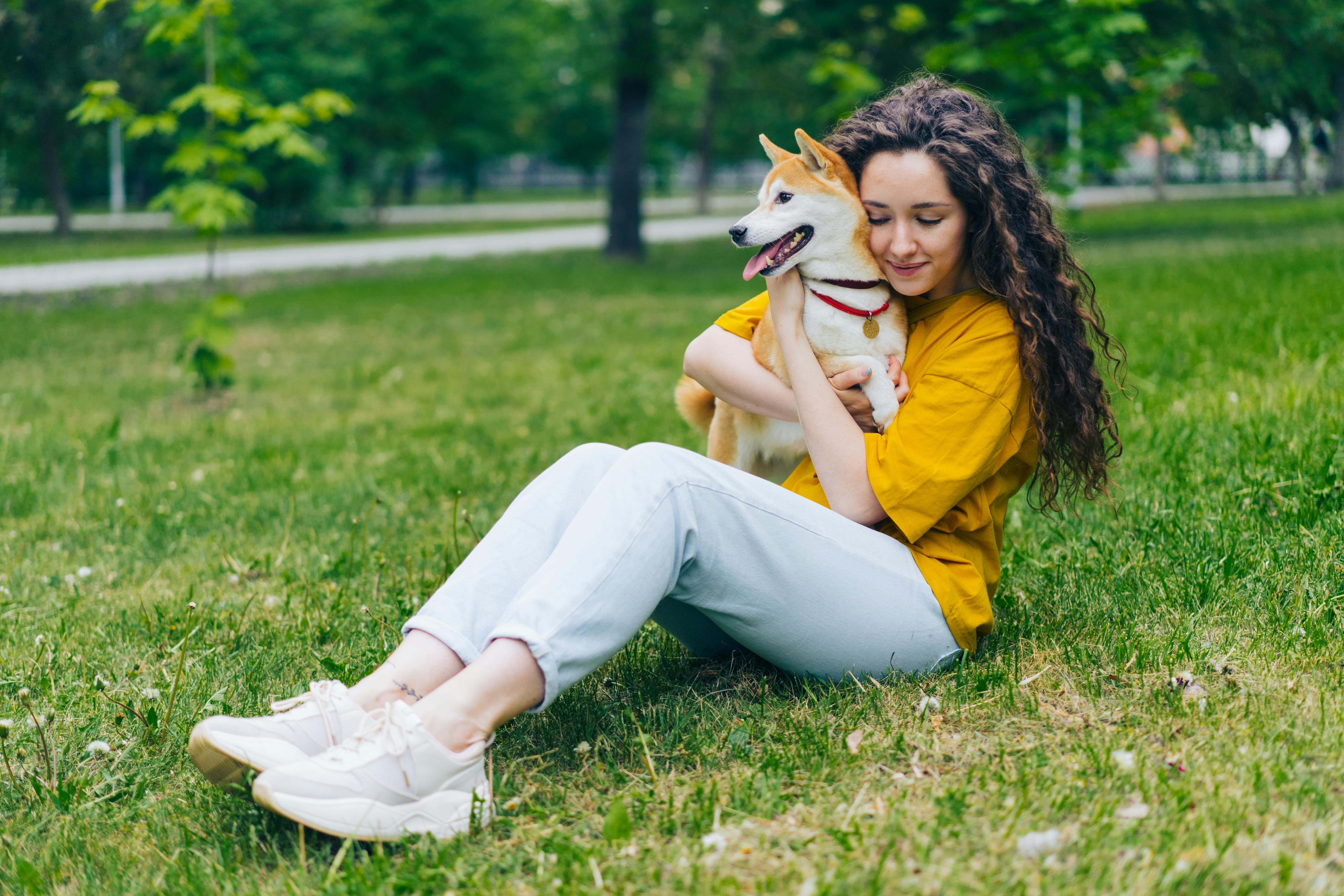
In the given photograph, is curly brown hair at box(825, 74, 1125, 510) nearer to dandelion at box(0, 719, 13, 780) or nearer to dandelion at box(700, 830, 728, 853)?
dandelion at box(700, 830, 728, 853)

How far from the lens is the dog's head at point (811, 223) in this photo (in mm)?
2689

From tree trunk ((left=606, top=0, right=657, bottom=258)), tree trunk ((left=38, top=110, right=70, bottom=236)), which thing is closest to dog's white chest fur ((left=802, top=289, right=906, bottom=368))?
tree trunk ((left=606, top=0, right=657, bottom=258))

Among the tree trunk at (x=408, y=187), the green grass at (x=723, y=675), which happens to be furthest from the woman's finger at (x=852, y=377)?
the tree trunk at (x=408, y=187)

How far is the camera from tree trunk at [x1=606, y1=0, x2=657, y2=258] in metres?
15.9

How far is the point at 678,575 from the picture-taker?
7.78 feet

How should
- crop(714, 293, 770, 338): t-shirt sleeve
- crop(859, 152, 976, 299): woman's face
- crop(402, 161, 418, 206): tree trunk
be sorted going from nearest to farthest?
crop(859, 152, 976, 299): woman's face, crop(714, 293, 770, 338): t-shirt sleeve, crop(402, 161, 418, 206): tree trunk

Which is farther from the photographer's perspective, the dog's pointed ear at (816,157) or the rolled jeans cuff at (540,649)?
the dog's pointed ear at (816,157)

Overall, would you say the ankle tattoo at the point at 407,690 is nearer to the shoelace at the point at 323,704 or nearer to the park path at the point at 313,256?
the shoelace at the point at 323,704

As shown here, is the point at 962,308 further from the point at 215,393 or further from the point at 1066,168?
the point at 1066,168

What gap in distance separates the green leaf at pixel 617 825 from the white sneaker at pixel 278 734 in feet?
1.69

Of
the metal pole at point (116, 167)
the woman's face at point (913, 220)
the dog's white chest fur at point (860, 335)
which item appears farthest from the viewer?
the metal pole at point (116, 167)

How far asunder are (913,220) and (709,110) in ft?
108

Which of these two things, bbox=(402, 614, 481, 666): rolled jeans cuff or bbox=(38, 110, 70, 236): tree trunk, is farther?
bbox=(38, 110, 70, 236): tree trunk

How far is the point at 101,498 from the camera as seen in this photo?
4.79m
